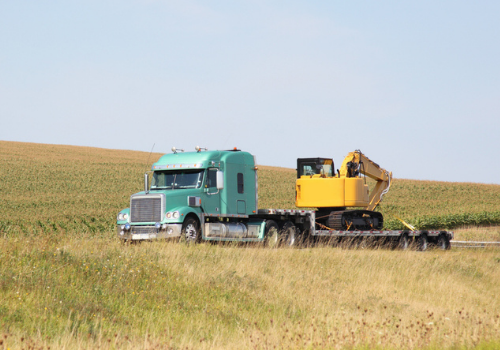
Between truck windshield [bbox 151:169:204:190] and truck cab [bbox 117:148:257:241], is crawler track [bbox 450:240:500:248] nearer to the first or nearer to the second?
truck cab [bbox 117:148:257:241]

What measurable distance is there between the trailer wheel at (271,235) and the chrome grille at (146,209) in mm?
4678

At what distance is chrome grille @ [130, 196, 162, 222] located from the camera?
688 inches

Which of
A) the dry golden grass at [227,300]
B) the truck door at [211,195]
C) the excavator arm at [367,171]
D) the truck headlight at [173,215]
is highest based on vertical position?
the excavator arm at [367,171]

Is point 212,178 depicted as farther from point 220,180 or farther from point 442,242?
point 442,242

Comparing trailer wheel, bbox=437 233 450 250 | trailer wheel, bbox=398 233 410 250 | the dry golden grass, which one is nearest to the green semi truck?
trailer wheel, bbox=398 233 410 250

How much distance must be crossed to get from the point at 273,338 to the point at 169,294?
3135 mm

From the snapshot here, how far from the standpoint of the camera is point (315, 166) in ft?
77.7

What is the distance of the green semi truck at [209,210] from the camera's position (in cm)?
1749

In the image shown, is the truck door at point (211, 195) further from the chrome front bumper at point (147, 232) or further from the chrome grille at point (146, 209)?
the chrome front bumper at point (147, 232)

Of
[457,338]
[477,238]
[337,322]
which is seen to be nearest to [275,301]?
[337,322]

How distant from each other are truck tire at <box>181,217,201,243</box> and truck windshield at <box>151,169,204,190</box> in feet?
4.51

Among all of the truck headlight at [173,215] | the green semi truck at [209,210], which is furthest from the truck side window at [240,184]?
the truck headlight at [173,215]

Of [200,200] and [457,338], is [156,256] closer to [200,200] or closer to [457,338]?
[200,200]

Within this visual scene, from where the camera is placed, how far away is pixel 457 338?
886 centimetres
